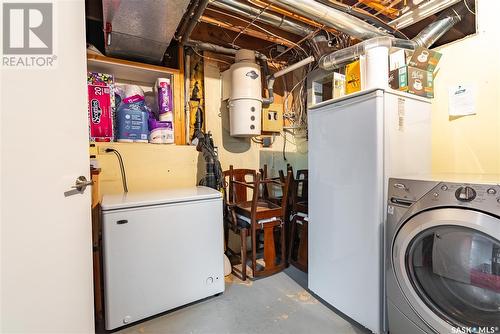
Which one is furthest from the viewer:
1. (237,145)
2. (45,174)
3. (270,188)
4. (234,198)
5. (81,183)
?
(270,188)

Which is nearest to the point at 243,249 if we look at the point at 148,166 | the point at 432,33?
the point at 148,166

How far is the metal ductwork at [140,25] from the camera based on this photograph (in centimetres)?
141

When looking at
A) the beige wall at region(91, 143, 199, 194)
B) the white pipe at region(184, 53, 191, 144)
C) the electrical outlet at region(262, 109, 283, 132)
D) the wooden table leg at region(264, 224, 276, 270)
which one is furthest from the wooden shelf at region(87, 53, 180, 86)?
the wooden table leg at region(264, 224, 276, 270)

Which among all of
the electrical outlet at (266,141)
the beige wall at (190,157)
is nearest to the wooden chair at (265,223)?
the beige wall at (190,157)

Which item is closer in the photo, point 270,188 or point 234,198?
point 234,198

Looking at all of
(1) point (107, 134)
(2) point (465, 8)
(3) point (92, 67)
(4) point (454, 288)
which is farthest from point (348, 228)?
(3) point (92, 67)

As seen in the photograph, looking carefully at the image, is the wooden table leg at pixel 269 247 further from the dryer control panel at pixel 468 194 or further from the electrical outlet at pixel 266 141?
the dryer control panel at pixel 468 194

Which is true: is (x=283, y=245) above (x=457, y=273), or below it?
below

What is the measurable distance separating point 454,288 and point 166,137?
2.16 metres

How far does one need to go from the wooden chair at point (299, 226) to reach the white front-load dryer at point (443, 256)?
0.95 m

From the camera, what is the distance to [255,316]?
1.67 metres

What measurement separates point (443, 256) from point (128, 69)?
252cm

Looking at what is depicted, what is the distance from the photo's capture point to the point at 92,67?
2004 mm

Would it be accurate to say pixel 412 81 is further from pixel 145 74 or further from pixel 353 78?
pixel 145 74
